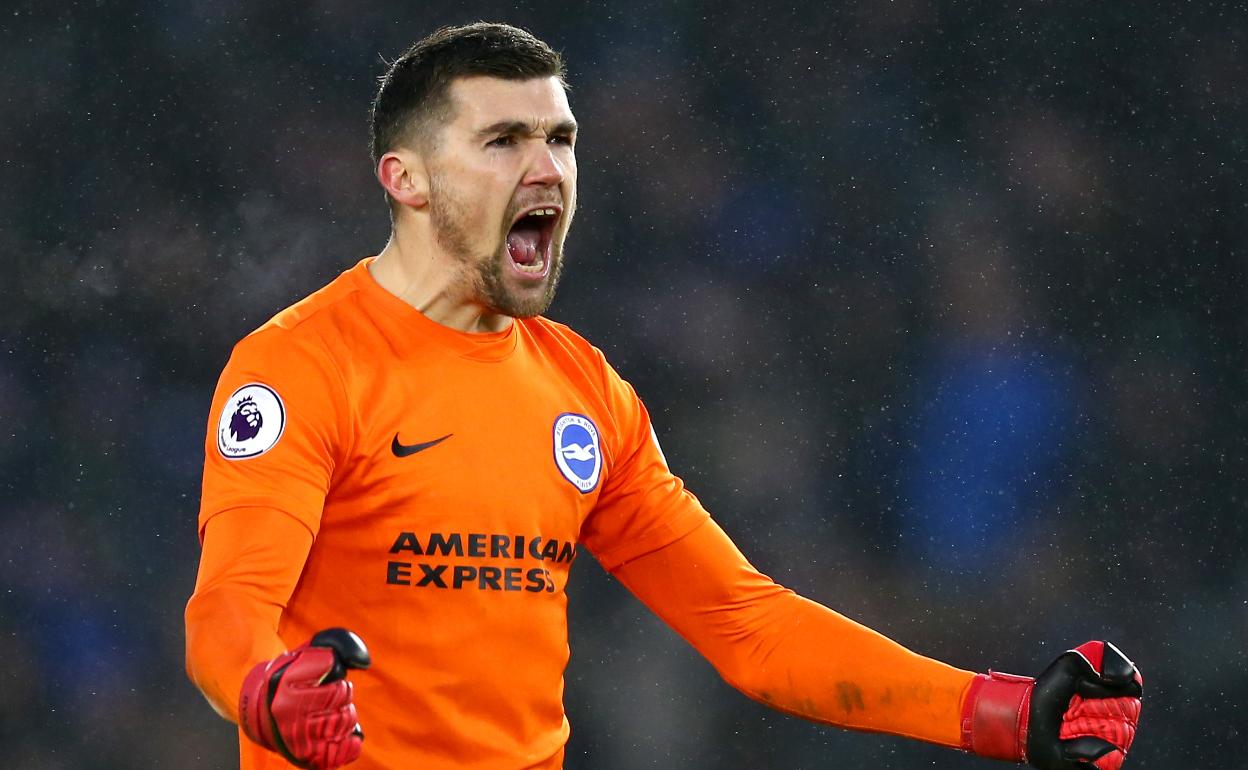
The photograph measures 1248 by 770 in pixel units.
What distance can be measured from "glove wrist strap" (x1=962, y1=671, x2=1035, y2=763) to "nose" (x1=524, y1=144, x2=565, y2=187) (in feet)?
3.84

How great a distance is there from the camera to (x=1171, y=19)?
5.67 m

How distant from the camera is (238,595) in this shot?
2502mm

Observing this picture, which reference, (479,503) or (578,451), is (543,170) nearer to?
(578,451)

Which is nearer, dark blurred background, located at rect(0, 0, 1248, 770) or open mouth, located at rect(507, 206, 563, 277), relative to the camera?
open mouth, located at rect(507, 206, 563, 277)

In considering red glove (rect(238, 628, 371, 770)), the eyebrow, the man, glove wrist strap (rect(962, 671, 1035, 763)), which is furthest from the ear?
glove wrist strap (rect(962, 671, 1035, 763))

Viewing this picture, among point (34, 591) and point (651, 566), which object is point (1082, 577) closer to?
point (651, 566)

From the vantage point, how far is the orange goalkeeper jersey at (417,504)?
276 cm

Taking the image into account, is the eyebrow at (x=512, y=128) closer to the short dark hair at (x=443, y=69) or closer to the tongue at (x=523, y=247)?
the short dark hair at (x=443, y=69)

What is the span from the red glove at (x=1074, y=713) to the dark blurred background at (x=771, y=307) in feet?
8.50

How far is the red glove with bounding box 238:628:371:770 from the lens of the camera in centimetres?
223

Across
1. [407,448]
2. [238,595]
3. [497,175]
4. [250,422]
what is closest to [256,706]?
[238,595]

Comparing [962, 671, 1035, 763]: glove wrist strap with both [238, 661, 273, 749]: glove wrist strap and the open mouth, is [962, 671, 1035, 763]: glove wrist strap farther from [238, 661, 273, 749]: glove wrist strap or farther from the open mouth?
[238, 661, 273, 749]: glove wrist strap

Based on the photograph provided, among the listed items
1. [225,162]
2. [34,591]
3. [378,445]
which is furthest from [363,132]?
[378,445]

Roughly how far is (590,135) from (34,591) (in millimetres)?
2275
